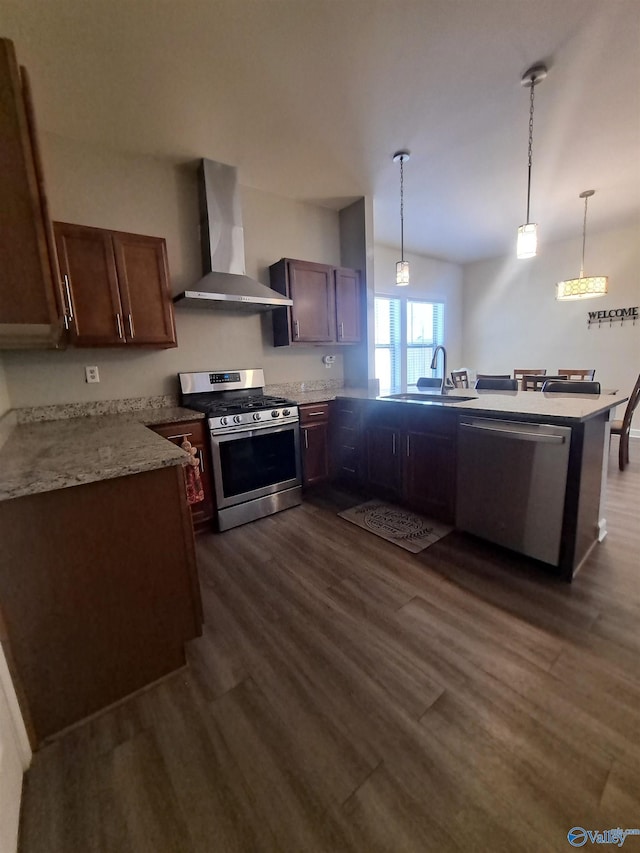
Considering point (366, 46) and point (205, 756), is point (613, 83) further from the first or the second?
point (205, 756)

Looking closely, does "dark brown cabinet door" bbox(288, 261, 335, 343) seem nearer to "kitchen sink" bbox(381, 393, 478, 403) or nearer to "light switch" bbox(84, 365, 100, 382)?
"kitchen sink" bbox(381, 393, 478, 403)

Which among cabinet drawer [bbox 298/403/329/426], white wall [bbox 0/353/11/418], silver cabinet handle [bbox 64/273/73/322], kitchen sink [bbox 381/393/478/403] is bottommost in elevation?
cabinet drawer [bbox 298/403/329/426]

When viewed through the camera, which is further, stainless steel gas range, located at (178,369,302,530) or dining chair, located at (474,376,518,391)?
dining chair, located at (474,376,518,391)

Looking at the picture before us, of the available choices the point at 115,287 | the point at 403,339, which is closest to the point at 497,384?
the point at 403,339

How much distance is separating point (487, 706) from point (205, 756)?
0.97 meters

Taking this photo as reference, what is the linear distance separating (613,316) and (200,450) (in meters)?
5.67

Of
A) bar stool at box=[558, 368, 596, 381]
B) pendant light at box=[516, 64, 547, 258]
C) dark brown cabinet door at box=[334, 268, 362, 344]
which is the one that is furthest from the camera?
bar stool at box=[558, 368, 596, 381]

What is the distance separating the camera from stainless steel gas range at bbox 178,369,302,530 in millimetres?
2598

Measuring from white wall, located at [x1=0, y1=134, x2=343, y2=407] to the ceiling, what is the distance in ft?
0.51

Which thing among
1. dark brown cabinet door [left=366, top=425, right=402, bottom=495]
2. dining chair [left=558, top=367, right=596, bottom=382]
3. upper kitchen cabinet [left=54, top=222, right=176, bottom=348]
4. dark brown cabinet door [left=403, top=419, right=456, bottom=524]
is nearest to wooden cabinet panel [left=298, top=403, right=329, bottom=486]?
dark brown cabinet door [left=366, top=425, right=402, bottom=495]

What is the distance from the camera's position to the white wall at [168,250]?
2.39m

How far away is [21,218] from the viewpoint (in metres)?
1.07

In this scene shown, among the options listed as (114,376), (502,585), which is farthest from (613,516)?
(114,376)

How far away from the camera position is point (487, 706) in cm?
125
